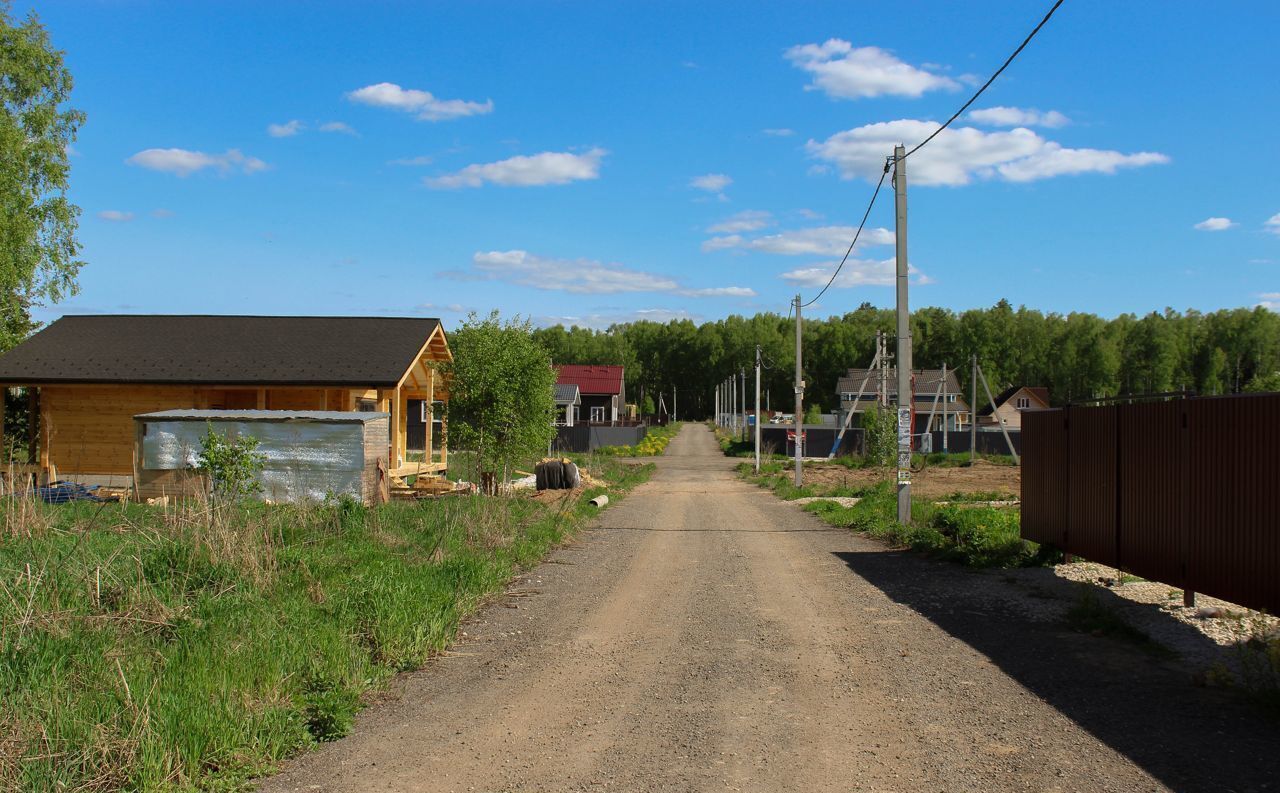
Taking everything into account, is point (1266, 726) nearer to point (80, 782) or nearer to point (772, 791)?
point (772, 791)

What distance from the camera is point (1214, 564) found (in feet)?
25.2

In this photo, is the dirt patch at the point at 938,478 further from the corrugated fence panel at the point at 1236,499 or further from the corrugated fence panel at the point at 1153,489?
the corrugated fence panel at the point at 1236,499

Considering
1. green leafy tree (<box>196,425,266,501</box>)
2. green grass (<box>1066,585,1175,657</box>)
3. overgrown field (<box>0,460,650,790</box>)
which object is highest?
green leafy tree (<box>196,425,266,501</box>)

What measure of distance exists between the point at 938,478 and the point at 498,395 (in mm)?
19897

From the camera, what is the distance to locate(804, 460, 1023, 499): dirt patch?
1125 inches

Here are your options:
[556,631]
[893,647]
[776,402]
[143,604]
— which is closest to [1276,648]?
[893,647]

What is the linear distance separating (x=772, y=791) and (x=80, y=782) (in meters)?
3.37

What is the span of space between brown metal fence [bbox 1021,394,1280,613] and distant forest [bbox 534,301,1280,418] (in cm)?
8542

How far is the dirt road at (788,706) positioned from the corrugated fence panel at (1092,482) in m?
1.28

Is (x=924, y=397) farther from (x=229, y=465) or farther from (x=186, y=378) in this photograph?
(x=229, y=465)

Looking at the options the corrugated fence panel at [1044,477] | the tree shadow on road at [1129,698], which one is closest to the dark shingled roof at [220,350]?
the corrugated fence panel at [1044,477]

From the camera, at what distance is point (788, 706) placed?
6.14m

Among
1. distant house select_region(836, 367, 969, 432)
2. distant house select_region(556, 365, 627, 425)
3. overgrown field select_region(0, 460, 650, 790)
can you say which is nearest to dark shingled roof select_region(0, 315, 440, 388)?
overgrown field select_region(0, 460, 650, 790)

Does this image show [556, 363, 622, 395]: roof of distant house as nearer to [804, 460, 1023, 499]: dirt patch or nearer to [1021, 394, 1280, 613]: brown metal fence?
[804, 460, 1023, 499]: dirt patch
